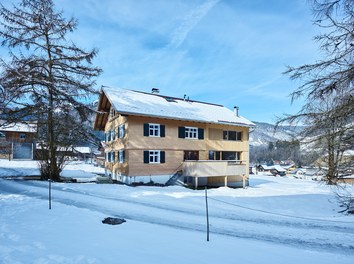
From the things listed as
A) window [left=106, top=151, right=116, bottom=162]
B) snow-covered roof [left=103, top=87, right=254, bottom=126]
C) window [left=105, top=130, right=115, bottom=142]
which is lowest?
window [left=106, top=151, right=116, bottom=162]

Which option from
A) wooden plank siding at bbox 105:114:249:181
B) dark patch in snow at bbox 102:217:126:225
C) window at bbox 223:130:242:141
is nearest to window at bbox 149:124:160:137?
wooden plank siding at bbox 105:114:249:181

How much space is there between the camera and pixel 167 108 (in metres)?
23.9

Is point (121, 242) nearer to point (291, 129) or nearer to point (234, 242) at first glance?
point (234, 242)

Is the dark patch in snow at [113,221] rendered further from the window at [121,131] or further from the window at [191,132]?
the window at [191,132]

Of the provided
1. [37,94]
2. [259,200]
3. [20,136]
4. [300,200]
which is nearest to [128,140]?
[37,94]

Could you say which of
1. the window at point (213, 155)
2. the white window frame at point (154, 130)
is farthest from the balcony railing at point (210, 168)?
the white window frame at point (154, 130)

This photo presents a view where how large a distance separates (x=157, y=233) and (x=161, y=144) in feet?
49.9

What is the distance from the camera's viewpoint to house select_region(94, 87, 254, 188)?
21.1 m

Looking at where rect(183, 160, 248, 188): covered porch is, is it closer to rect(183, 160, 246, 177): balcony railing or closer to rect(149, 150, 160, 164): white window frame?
rect(183, 160, 246, 177): balcony railing

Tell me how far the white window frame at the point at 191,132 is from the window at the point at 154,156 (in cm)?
351

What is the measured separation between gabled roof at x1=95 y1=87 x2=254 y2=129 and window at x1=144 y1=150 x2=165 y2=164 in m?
3.45

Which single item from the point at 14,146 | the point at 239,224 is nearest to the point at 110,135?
the point at 239,224

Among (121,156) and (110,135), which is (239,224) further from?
(110,135)

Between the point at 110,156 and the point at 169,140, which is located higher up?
the point at 169,140
